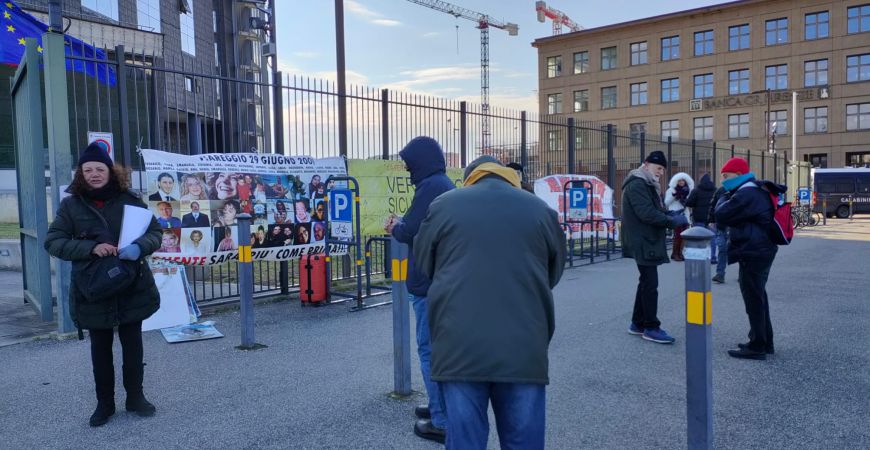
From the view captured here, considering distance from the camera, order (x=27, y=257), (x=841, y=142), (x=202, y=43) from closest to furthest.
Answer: (x=27, y=257), (x=202, y=43), (x=841, y=142)

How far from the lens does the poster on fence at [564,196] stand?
1335cm

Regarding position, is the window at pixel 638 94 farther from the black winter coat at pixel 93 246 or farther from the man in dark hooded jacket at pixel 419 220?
the black winter coat at pixel 93 246

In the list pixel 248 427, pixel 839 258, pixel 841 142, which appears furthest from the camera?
pixel 841 142

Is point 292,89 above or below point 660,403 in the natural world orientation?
above

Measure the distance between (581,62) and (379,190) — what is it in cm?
5109

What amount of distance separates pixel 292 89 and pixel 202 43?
30.5m

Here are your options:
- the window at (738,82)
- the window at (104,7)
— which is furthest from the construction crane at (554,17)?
the window at (104,7)

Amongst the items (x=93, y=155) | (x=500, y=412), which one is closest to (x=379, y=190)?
(x=93, y=155)

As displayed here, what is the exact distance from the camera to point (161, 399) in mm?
4742

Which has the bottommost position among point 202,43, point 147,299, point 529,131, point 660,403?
point 660,403

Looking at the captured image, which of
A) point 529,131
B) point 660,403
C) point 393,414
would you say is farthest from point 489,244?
point 529,131

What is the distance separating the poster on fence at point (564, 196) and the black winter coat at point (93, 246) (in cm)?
951

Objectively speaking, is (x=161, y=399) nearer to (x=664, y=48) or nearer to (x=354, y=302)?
(x=354, y=302)

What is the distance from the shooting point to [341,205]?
8422 millimetres
